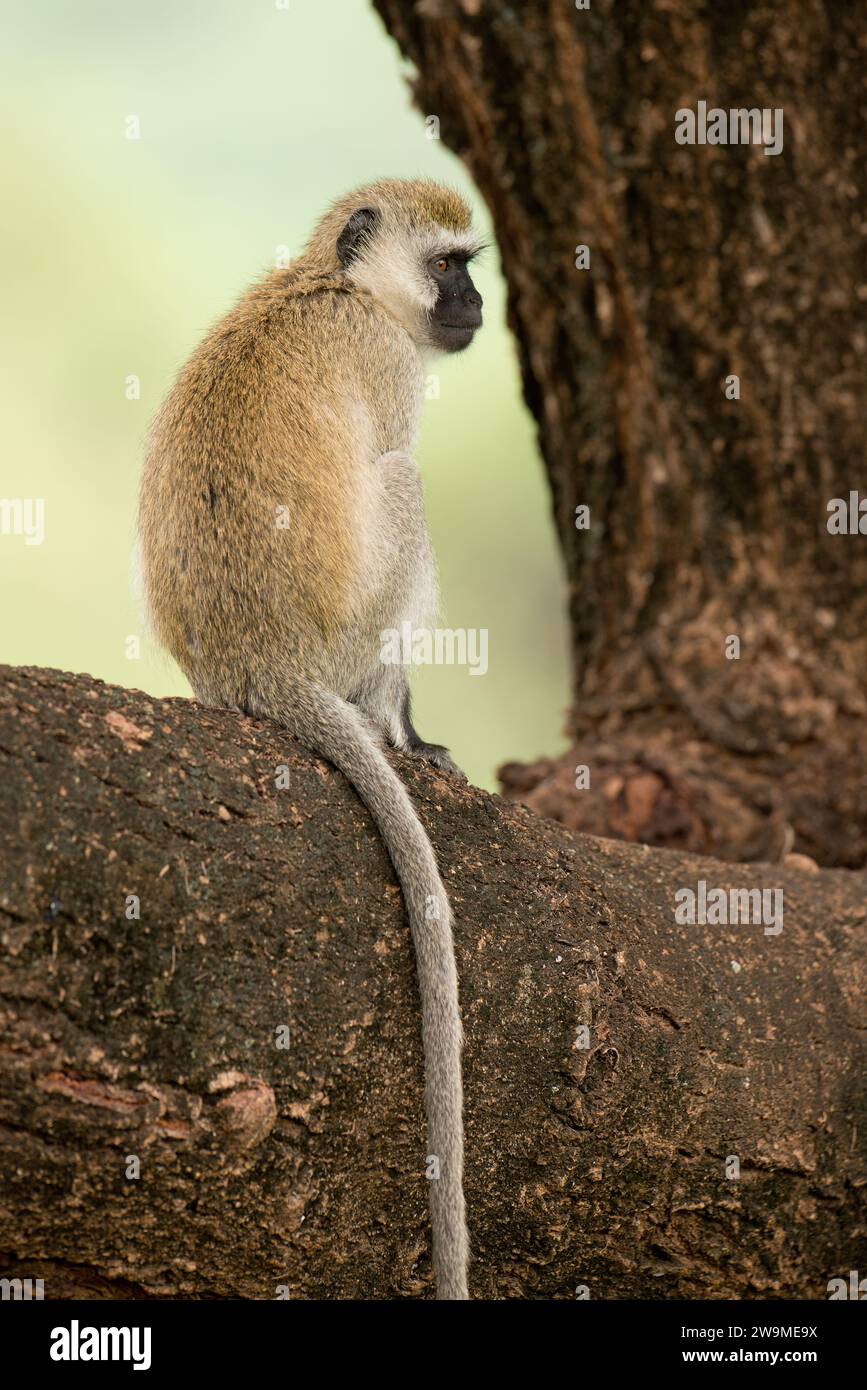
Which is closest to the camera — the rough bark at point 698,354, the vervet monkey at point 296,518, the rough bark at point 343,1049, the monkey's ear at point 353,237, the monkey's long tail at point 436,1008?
the rough bark at point 343,1049

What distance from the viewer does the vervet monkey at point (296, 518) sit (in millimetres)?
3727

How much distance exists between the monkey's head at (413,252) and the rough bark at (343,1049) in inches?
72.2

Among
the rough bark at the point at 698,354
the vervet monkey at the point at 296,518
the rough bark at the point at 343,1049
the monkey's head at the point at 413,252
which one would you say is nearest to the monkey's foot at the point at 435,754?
the vervet monkey at the point at 296,518

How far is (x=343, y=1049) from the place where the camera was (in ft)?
9.23

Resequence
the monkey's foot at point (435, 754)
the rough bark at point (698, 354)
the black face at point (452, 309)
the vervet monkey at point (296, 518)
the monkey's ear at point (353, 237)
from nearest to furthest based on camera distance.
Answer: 1. the vervet monkey at point (296, 518)
2. the monkey's foot at point (435, 754)
3. the monkey's ear at point (353, 237)
4. the black face at point (452, 309)
5. the rough bark at point (698, 354)

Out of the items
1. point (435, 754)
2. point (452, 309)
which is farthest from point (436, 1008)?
point (452, 309)

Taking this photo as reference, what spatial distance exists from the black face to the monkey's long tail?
198cm

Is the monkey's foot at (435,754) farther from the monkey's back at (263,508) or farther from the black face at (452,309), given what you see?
the black face at (452,309)

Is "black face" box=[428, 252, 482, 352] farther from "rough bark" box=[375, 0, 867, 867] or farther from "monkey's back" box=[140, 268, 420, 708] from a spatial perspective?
"rough bark" box=[375, 0, 867, 867]

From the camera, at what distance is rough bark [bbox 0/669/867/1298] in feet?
8.29

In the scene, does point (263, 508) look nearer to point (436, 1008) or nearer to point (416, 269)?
point (416, 269)

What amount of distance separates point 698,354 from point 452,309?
113 cm

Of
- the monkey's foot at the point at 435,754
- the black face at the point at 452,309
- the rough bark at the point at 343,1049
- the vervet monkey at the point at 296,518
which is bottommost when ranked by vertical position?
the rough bark at the point at 343,1049

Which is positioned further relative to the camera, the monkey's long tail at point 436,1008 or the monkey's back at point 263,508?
the monkey's back at point 263,508
